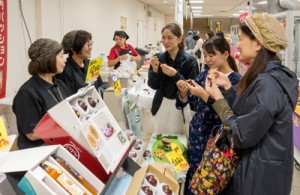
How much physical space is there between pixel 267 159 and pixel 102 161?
71 cm

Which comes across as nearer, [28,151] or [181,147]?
[28,151]

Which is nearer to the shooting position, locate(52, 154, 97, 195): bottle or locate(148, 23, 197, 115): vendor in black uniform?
locate(52, 154, 97, 195): bottle

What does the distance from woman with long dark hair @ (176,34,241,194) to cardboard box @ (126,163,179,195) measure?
270 millimetres

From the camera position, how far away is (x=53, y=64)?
79.0 inches

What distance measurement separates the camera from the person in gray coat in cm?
124

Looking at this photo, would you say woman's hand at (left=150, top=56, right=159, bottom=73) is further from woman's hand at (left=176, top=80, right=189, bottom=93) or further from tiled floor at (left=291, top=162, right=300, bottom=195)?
tiled floor at (left=291, top=162, right=300, bottom=195)

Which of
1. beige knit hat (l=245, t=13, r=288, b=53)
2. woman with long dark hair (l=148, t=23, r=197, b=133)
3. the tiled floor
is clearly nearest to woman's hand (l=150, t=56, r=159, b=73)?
woman with long dark hair (l=148, t=23, r=197, b=133)

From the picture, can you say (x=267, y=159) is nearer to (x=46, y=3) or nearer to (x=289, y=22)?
(x=289, y=22)

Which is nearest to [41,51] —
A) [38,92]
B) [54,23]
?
[38,92]

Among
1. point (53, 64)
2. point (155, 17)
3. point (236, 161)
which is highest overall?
point (155, 17)

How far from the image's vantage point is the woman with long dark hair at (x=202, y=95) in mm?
1860

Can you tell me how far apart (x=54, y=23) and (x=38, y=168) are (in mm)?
4698

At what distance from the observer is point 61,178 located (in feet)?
3.57

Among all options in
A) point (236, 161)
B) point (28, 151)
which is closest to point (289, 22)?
point (236, 161)
